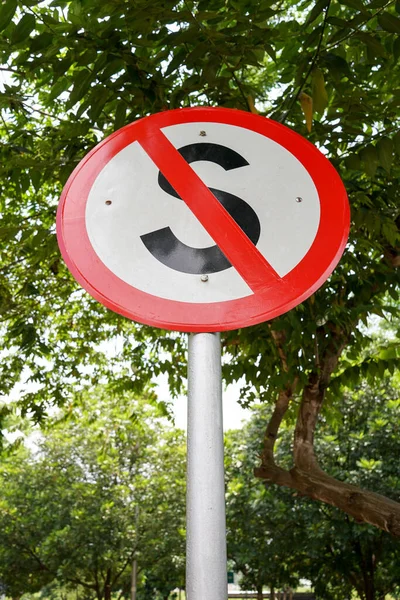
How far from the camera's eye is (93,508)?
51.9 ft

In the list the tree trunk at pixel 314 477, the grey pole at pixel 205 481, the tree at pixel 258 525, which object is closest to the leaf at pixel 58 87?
the grey pole at pixel 205 481

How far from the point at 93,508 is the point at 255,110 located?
1475 cm

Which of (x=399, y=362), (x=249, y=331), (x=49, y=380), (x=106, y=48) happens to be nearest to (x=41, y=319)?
(x=49, y=380)

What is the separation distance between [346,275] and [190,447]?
3.18 meters

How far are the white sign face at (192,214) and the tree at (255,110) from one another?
2.72ft

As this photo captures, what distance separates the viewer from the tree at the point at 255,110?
2.29 metres

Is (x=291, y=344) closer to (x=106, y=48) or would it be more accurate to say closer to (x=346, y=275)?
(x=346, y=275)

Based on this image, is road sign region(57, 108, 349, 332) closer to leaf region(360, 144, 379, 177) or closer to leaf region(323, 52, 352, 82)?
leaf region(323, 52, 352, 82)

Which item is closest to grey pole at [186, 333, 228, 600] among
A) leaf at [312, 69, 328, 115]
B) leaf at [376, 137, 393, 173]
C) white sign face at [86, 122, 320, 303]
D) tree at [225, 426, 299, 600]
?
white sign face at [86, 122, 320, 303]

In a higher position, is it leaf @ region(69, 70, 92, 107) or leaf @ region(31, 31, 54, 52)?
leaf @ region(31, 31, 54, 52)

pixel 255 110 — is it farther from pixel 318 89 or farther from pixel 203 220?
pixel 203 220

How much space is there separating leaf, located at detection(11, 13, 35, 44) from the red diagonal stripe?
96cm

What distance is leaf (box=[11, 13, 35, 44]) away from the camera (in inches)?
83.4

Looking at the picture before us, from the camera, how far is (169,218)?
1.38 m
